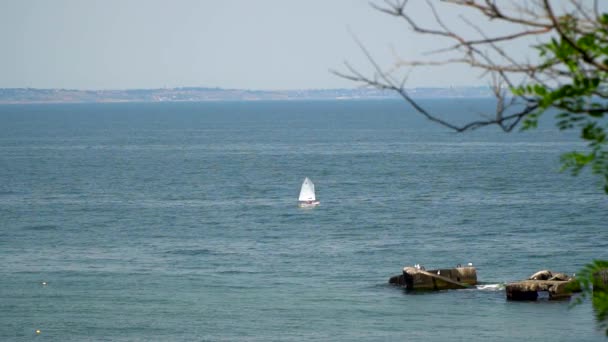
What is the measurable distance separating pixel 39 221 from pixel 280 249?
2745cm

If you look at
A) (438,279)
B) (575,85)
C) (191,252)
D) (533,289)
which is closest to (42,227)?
(191,252)

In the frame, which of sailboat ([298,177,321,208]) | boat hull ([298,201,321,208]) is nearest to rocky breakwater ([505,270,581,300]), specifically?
sailboat ([298,177,321,208])

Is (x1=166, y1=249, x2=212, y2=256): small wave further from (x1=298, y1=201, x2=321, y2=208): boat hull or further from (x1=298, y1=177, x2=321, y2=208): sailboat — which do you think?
(x1=298, y1=201, x2=321, y2=208): boat hull

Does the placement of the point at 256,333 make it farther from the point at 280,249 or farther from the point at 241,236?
the point at 241,236

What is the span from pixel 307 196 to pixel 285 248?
27.1 meters

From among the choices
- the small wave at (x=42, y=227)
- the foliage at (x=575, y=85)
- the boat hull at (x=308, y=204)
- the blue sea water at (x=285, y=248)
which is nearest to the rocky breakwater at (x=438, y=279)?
the blue sea water at (x=285, y=248)

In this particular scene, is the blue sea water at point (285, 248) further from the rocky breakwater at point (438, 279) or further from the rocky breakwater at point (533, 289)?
the rocky breakwater at point (438, 279)

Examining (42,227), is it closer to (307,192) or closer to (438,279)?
(307,192)

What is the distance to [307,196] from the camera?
351 ft

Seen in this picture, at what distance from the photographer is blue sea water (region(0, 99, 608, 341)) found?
54000 millimetres

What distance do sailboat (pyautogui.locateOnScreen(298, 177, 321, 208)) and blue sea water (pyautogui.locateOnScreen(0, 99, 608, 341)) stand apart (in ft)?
7.49

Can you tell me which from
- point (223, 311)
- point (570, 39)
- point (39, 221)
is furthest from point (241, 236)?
point (570, 39)

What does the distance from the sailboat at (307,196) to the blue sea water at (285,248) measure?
228 centimetres

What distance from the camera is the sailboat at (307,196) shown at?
347 feet
